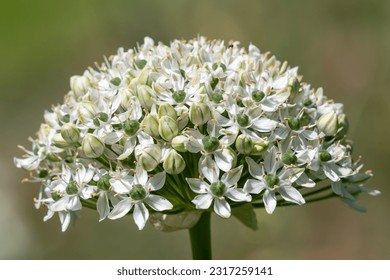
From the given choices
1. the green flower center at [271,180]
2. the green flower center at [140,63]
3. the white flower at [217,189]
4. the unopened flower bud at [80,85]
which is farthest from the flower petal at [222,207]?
the unopened flower bud at [80,85]

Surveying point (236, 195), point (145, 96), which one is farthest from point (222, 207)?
point (145, 96)

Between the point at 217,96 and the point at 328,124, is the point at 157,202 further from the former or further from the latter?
the point at 328,124

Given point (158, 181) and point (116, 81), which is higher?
point (116, 81)

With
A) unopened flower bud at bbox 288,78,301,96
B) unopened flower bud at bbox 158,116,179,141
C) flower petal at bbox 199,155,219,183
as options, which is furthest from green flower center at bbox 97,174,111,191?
unopened flower bud at bbox 288,78,301,96

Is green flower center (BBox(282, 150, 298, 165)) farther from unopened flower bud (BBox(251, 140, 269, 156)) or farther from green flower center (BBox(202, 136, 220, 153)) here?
green flower center (BBox(202, 136, 220, 153))

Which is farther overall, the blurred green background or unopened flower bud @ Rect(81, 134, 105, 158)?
the blurred green background
